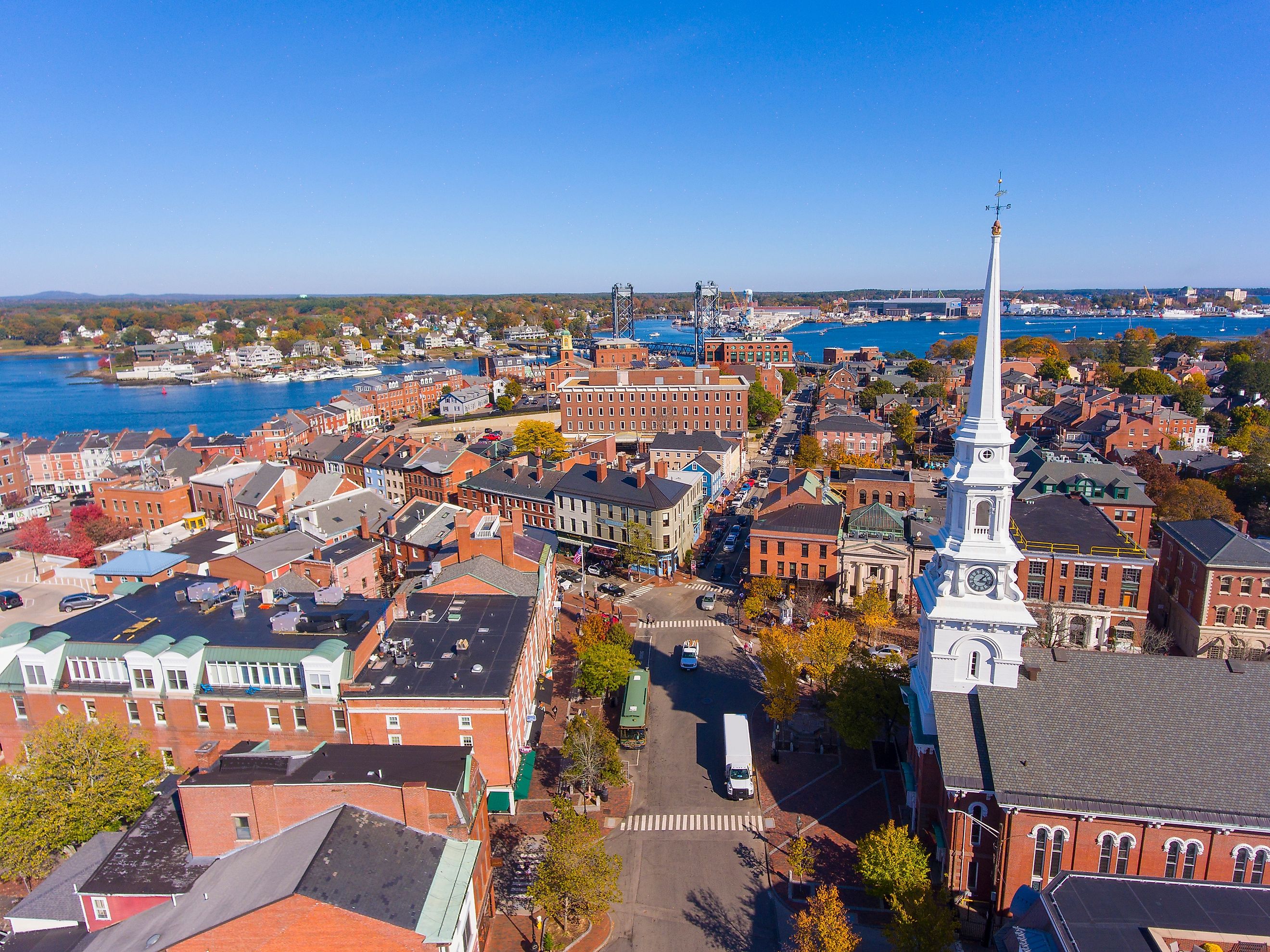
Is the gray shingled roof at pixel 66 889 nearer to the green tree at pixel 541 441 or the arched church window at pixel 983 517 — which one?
the arched church window at pixel 983 517

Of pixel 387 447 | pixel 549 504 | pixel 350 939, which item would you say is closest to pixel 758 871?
pixel 350 939

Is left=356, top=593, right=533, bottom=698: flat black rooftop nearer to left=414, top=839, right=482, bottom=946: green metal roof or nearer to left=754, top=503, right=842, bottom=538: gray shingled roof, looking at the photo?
left=414, top=839, right=482, bottom=946: green metal roof

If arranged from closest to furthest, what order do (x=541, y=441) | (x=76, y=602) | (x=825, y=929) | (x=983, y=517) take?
(x=825, y=929), (x=983, y=517), (x=76, y=602), (x=541, y=441)

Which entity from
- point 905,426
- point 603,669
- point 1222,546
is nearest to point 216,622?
point 603,669

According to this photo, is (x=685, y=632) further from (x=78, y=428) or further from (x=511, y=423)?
(x=78, y=428)

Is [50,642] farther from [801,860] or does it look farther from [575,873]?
[801,860]

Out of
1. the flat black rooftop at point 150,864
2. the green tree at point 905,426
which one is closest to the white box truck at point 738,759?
the flat black rooftop at point 150,864
